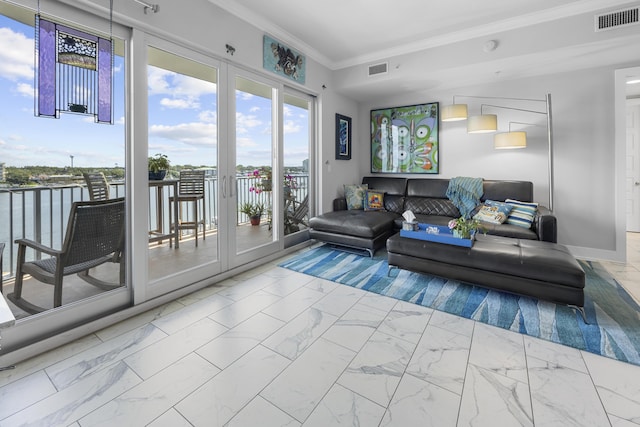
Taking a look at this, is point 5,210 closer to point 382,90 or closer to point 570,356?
point 570,356

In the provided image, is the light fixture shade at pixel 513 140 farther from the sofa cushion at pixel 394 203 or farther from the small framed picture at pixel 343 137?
the small framed picture at pixel 343 137

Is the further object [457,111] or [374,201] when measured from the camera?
[374,201]

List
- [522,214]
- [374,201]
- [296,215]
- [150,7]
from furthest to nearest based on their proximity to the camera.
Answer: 1. [374,201]
2. [296,215]
3. [522,214]
4. [150,7]

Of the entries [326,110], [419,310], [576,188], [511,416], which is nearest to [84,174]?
[419,310]

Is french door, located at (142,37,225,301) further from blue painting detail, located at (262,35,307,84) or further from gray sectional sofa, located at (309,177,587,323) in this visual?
gray sectional sofa, located at (309,177,587,323)

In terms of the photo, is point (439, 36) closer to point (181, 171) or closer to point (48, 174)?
point (181, 171)

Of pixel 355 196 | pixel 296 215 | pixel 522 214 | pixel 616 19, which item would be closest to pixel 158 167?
pixel 296 215

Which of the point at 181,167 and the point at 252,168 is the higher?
the point at 252,168

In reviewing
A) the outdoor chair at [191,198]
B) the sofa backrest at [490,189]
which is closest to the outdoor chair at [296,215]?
the outdoor chair at [191,198]

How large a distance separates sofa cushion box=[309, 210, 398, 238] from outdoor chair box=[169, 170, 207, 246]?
5.42ft

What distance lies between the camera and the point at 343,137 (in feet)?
16.9

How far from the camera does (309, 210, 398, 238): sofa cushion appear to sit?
12.6ft

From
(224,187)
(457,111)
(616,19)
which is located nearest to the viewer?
(616,19)

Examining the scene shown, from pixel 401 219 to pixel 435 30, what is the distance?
2.45m
